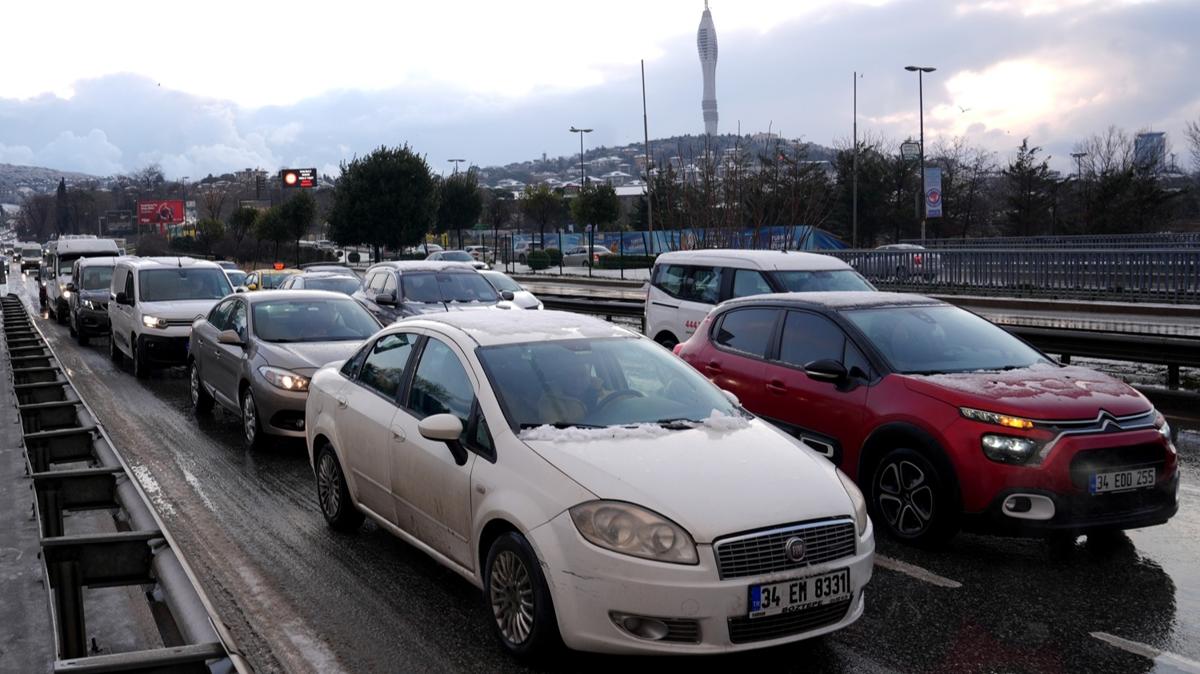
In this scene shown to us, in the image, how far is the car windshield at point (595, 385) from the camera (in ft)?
18.1

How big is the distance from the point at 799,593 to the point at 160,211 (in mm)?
94200

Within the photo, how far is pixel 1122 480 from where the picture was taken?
624 centimetres

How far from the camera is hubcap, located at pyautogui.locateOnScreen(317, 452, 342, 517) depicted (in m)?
7.14

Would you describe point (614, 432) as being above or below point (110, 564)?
above

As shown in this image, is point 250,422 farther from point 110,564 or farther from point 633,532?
point 633,532

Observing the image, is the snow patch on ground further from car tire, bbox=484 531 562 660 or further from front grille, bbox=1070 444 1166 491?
front grille, bbox=1070 444 1166 491

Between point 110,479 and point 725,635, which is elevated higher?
point 110,479

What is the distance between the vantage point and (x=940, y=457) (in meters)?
6.56

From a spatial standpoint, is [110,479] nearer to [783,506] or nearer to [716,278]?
[783,506]

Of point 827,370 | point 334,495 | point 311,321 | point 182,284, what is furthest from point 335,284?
point 827,370

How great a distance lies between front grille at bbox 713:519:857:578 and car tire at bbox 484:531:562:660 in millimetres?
788

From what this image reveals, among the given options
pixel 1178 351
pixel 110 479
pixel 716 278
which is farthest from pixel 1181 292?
pixel 110 479

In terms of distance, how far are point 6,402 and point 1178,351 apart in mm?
12283

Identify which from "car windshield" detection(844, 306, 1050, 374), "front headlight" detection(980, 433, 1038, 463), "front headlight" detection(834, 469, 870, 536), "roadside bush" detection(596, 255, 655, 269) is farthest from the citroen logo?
"roadside bush" detection(596, 255, 655, 269)
